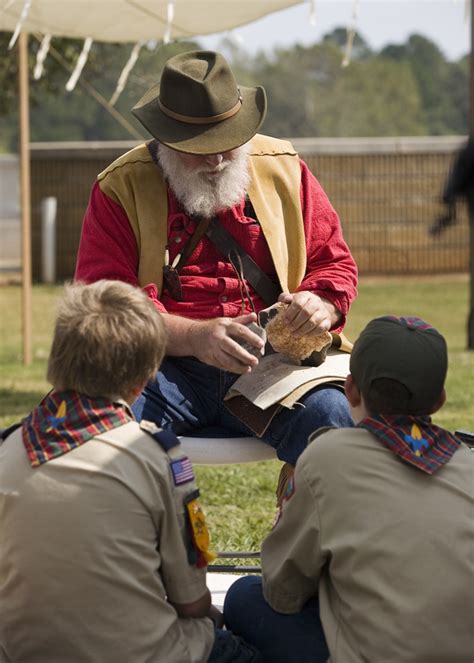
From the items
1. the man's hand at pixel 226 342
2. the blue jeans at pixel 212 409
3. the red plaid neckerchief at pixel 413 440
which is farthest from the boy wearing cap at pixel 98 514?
the blue jeans at pixel 212 409

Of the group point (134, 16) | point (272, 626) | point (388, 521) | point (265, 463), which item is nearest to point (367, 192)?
point (134, 16)

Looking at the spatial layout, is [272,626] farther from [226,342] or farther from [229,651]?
[226,342]

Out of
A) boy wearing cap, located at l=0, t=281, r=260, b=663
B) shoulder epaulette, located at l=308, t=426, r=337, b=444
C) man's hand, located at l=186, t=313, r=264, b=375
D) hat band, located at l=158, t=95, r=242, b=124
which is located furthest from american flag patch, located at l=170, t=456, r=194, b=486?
hat band, located at l=158, t=95, r=242, b=124

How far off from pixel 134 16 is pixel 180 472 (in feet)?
12.6

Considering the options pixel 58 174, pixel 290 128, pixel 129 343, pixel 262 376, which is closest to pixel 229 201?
pixel 262 376

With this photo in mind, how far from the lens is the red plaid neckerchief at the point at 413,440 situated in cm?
236

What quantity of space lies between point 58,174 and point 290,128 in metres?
44.8

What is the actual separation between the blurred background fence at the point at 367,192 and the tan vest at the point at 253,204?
12.7 m

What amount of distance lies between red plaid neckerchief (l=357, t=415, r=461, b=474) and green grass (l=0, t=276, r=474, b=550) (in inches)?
32.0

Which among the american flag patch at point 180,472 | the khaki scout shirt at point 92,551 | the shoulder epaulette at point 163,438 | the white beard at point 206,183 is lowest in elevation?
the khaki scout shirt at point 92,551

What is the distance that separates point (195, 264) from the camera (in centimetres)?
368

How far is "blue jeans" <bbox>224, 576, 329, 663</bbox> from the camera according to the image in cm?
259

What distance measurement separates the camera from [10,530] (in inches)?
95.5

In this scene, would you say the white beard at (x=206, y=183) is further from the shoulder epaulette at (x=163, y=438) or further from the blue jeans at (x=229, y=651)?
the blue jeans at (x=229, y=651)
